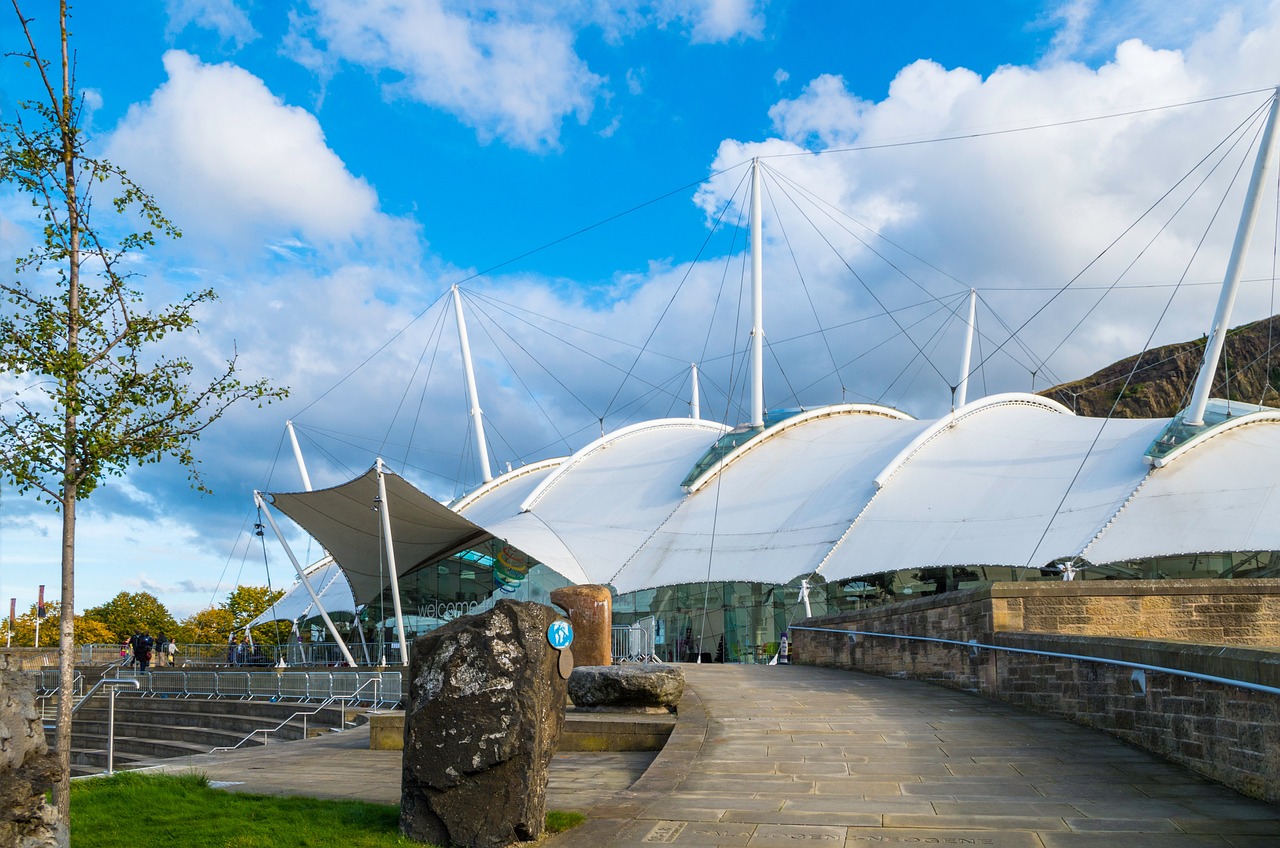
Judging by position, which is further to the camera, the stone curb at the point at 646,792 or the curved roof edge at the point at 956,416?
the curved roof edge at the point at 956,416

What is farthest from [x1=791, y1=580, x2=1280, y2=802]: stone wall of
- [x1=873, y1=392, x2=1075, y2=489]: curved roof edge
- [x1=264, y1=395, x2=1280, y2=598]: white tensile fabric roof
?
[x1=873, y1=392, x2=1075, y2=489]: curved roof edge

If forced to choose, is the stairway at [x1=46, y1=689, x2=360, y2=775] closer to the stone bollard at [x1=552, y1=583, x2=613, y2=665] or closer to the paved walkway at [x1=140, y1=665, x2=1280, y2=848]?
the stone bollard at [x1=552, y1=583, x2=613, y2=665]

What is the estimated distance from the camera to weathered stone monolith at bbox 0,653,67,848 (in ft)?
15.5

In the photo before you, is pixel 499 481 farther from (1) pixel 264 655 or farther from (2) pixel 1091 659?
(2) pixel 1091 659

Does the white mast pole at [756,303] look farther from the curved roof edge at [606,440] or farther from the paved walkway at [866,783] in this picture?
the paved walkway at [866,783]

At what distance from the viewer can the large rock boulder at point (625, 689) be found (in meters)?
11.8

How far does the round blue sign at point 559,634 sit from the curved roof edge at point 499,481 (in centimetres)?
3386

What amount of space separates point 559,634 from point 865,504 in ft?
71.7

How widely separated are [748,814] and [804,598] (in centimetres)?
1886

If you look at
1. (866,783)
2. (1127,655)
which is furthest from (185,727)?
(1127,655)

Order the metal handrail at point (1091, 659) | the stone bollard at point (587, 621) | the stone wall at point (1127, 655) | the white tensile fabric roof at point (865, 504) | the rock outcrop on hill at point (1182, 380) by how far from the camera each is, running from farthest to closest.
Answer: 1. the rock outcrop on hill at point (1182, 380)
2. the white tensile fabric roof at point (865, 504)
3. the stone bollard at point (587, 621)
4. the stone wall at point (1127, 655)
5. the metal handrail at point (1091, 659)

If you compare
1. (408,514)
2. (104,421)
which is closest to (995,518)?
(408,514)

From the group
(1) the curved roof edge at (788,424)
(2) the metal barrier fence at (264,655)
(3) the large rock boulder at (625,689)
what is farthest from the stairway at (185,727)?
(1) the curved roof edge at (788,424)

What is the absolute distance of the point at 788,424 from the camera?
36125 millimetres
